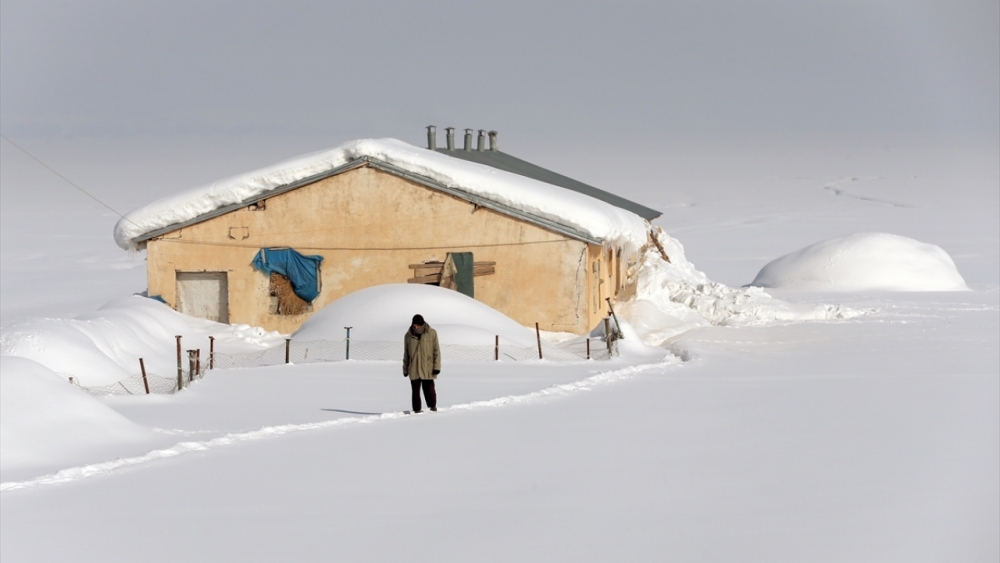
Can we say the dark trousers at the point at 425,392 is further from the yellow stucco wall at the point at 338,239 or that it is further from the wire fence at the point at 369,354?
the yellow stucco wall at the point at 338,239

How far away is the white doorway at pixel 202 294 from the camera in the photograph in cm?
2477

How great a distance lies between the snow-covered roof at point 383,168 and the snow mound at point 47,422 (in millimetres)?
12378

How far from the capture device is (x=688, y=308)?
29.6 m

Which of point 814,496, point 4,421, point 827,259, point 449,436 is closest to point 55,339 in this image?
point 4,421

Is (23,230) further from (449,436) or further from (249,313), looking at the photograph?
(449,436)

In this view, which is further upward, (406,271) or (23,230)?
(23,230)

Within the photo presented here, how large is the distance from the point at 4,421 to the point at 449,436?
14.0ft

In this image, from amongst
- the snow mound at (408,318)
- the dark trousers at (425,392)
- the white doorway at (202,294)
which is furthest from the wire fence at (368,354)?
the dark trousers at (425,392)

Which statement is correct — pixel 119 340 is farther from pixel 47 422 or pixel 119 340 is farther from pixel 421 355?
Answer: pixel 47 422

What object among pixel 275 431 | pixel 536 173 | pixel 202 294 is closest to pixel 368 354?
pixel 202 294

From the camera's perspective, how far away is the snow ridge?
9.89 m

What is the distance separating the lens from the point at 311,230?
24547 millimetres

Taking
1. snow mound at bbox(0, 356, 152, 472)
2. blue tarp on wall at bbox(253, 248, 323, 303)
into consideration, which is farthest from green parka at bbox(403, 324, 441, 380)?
blue tarp on wall at bbox(253, 248, 323, 303)

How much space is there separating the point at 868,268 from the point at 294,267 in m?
22.9
